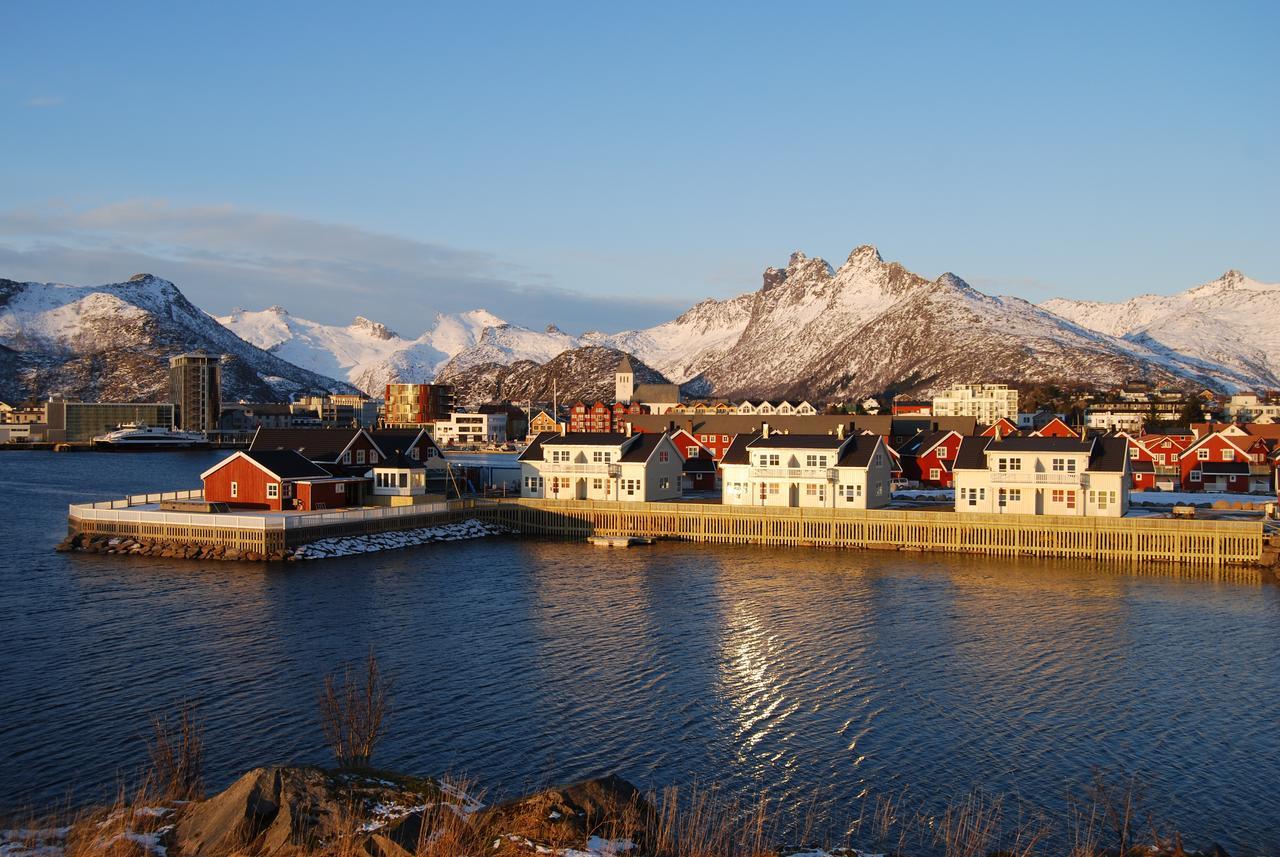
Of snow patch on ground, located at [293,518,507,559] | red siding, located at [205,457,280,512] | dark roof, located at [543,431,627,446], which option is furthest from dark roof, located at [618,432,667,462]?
red siding, located at [205,457,280,512]

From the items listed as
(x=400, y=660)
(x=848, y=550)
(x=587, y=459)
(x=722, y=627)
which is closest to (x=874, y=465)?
(x=848, y=550)

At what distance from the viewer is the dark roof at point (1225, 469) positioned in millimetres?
82438

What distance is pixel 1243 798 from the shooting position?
78.1 feet

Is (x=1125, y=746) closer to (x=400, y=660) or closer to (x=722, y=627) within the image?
(x=722, y=627)

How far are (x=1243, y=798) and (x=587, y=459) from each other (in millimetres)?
50629

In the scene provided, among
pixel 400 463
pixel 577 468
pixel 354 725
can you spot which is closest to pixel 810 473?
pixel 577 468

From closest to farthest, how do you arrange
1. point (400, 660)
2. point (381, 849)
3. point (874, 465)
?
point (381, 849) < point (400, 660) < point (874, 465)

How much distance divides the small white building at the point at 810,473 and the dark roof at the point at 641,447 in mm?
5113

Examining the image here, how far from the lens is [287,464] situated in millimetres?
64375

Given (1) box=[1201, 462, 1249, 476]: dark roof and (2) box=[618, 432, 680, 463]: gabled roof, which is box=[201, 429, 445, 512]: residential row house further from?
(1) box=[1201, 462, 1249, 476]: dark roof

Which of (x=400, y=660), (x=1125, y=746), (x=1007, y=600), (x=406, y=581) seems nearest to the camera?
(x=1125, y=746)

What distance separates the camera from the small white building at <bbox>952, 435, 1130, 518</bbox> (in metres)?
60.2

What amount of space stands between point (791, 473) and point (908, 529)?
30.0 ft

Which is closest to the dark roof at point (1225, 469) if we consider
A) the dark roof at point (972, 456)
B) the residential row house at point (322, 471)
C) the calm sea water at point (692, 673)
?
the dark roof at point (972, 456)
